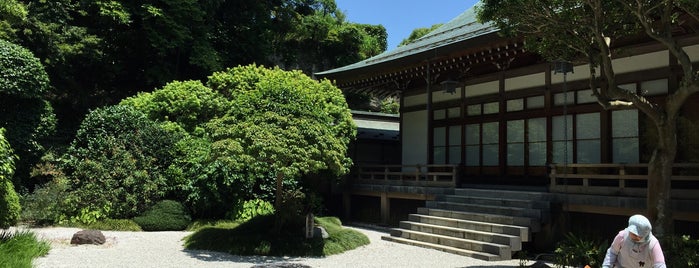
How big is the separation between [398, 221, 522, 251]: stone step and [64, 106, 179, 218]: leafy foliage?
7625mm

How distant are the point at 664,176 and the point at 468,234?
415 centimetres

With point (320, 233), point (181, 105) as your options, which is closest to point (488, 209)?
point (320, 233)

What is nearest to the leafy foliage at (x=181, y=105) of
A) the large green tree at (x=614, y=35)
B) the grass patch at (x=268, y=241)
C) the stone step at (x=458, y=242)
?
the grass patch at (x=268, y=241)

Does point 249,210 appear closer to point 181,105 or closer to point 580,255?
point 181,105

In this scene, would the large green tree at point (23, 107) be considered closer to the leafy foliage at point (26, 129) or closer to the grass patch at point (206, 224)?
the leafy foliage at point (26, 129)

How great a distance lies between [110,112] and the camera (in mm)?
15484

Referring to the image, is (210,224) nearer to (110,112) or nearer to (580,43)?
(110,112)

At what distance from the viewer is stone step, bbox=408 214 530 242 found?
9836mm

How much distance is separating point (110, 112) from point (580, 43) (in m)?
13.3

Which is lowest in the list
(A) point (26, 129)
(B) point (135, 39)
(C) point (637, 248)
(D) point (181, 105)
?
(C) point (637, 248)

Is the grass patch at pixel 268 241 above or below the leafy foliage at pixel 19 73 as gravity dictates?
below

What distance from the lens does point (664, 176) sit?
23.5 feet

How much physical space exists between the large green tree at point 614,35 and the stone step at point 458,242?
2803 mm

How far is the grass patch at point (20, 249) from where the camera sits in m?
7.26
